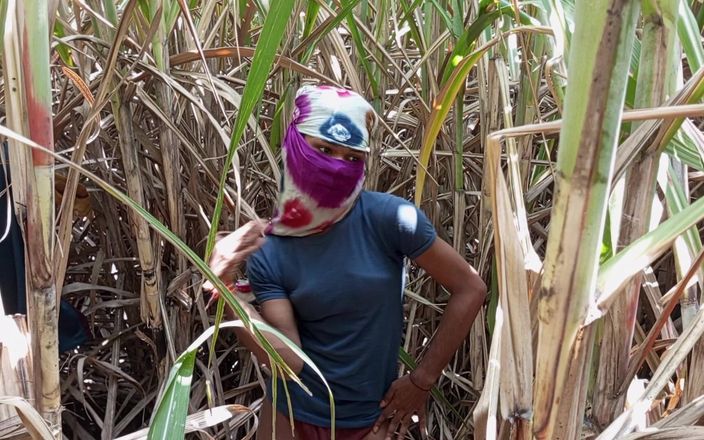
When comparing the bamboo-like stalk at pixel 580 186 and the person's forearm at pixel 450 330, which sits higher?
the bamboo-like stalk at pixel 580 186

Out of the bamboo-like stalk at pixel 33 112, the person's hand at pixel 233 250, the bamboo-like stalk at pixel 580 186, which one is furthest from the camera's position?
the person's hand at pixel 233 250

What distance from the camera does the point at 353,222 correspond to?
1097 millimetres

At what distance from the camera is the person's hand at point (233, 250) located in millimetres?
970

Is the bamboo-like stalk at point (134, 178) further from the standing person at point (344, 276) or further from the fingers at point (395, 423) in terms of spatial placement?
the fingers at point (395, 423)

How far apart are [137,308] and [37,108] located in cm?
100

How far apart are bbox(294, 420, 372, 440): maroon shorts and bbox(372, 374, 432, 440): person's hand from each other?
2cm

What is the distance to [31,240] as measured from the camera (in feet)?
1.66

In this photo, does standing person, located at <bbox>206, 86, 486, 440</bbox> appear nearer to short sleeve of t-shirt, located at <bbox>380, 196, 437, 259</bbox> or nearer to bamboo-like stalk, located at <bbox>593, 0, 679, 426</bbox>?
short sleeve of t-shirt, located at <bbox>380, 196, 437, 259</bbox>

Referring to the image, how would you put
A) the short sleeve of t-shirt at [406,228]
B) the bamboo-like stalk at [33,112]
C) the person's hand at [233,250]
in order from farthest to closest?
the short sleeve of t-shirt at [406,228], the person's hand at [233,250], the bamboo-like stalk at [33,112]

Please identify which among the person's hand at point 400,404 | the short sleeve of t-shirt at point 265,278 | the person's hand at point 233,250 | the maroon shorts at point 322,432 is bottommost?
the maroon shorts at point 322,432

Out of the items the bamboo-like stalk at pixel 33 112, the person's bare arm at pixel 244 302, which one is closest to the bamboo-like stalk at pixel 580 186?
the bamboo-like stalk at pixel 33 112

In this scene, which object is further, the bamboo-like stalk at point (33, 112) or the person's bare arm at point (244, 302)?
the person's bare arm at point (244, 302)

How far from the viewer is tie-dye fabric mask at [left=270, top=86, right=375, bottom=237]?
1031mm

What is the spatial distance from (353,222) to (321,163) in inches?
4.2
